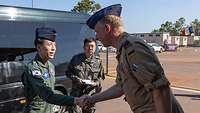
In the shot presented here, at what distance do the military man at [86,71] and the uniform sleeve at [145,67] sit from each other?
4.04 m

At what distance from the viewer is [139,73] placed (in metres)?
2.89

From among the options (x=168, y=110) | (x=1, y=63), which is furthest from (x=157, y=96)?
(x=1, y=63)

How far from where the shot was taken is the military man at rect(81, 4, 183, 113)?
2.86 m

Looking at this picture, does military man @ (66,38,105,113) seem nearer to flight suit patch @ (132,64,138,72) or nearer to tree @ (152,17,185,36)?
flight suit patch @ (132,64,138,72)

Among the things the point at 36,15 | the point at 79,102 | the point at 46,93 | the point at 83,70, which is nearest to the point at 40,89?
the point at 46,93

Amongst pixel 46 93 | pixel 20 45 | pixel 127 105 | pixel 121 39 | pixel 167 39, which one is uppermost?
pixel 121 39

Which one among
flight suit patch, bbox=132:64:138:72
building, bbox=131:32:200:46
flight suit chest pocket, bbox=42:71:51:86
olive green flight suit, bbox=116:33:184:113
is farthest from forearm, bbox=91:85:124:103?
building, bbox=131:32:200:46

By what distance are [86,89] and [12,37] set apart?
1.65m

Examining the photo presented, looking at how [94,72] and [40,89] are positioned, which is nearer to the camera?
[40,89]

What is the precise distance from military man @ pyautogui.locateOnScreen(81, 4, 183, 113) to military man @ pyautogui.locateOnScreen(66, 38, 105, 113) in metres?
3.75

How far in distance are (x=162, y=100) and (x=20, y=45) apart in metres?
5.31

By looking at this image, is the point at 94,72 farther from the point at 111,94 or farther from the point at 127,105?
the point at 127,105

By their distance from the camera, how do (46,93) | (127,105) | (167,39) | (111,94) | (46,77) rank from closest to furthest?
(111,94)
(46,93)
(46,77)
(127,105)
(167,39)

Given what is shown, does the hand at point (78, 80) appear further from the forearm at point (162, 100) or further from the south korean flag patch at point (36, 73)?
the forearm at point (162, 100)
